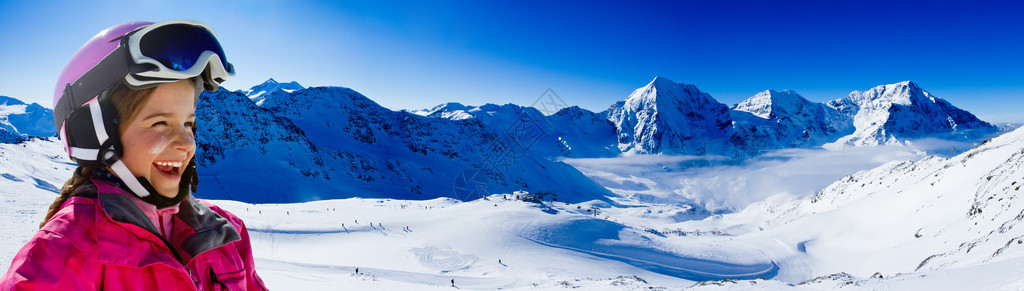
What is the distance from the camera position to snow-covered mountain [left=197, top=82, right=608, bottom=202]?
250ft

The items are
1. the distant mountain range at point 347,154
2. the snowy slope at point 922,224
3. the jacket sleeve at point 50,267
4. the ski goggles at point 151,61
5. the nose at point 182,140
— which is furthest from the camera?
the distant mountain range at point 347,154

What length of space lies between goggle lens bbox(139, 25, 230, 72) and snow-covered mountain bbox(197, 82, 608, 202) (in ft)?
247

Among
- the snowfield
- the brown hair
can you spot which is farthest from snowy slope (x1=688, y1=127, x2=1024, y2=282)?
the brown hair

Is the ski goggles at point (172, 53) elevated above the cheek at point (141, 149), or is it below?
above

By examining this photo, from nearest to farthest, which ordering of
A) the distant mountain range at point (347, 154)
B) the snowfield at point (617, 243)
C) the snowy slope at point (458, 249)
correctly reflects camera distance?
1. the snowfield at point (617, 243)
2. the snowy slope at point (458, 249)
3. the distant mountain range at point (347, 154)

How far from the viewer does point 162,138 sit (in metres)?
2.02

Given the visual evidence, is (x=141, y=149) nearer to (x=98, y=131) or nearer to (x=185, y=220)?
(x=98, y=131)

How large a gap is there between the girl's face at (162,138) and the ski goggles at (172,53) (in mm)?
97

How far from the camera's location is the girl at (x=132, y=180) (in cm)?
150

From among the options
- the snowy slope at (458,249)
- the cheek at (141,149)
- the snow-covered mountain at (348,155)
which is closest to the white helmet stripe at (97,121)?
the cheek at (141,149)

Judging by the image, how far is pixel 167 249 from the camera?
1881 mm

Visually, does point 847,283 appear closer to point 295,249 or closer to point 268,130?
point 295,249

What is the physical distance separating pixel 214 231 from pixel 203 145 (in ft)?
315

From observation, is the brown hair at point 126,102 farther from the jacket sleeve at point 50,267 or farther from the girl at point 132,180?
the jacket sleeve at point 50,267
